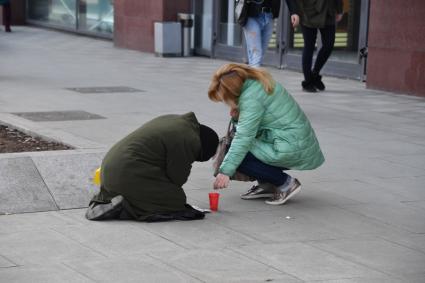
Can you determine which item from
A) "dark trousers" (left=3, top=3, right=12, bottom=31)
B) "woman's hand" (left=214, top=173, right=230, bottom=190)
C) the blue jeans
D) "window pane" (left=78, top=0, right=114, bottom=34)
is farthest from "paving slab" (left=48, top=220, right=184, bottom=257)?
"dark trousers" (left=3, top=3, right=12, bottom=31)

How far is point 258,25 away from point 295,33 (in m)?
4.78

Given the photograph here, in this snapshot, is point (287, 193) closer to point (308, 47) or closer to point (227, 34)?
point (308, 47)

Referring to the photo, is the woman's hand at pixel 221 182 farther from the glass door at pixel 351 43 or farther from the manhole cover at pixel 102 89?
the glass door at pixel 351 43

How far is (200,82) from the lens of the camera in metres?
13.6

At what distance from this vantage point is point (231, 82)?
6145 millimetres

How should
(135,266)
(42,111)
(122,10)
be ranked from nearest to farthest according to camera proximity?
(135,266)
(42,111)
(122,10)

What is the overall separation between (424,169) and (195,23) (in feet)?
35.1

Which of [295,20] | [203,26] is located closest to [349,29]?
[295,20]

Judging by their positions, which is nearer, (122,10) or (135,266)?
(135,266)

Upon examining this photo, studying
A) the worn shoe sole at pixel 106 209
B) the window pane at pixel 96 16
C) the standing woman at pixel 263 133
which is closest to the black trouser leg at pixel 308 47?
the standing woman at pixel 263 133

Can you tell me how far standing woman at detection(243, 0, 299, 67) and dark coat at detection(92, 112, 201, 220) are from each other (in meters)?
4.67

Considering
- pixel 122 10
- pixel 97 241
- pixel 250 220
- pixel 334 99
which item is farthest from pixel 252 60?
pixel 122 10

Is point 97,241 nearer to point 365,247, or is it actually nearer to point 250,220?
point 250,220

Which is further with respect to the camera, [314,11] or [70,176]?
[314,11]
